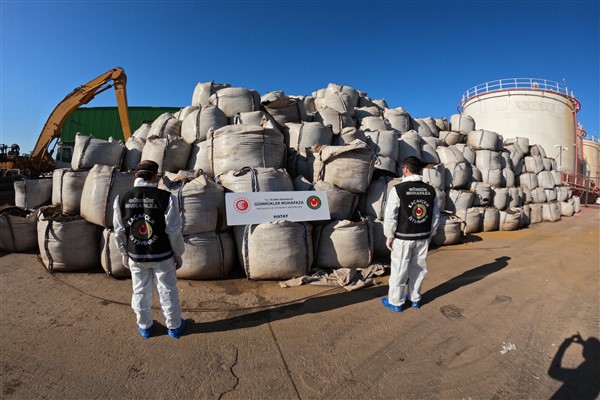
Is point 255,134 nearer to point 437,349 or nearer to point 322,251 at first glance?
point 322,251

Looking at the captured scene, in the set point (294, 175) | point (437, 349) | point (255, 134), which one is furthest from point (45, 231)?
point (437, 349)

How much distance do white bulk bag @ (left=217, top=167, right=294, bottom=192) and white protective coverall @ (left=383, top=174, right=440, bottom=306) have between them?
1.35 meters

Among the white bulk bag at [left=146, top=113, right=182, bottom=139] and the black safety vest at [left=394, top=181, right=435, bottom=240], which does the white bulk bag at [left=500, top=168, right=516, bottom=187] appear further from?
the white bulk bag at [left=146, top=113, right=182, bottom=139]

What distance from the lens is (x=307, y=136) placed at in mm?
4340

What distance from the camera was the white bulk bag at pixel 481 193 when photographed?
18.9ft

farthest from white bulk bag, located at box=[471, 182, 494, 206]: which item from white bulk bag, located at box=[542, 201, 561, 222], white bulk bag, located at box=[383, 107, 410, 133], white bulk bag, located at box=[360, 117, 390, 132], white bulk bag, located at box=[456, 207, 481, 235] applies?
white bulk bag, located at box=[542, 201, 561, 222]

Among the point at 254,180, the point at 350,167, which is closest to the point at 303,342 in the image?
the point at 254,180

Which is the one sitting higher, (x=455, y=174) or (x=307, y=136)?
(x=307, y=136)

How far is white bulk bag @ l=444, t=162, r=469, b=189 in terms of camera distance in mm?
5517

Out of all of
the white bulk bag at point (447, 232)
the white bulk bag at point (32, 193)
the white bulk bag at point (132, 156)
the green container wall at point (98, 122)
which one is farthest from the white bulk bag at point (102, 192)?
the green container wall at point (98, 122)

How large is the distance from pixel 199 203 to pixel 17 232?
2.88 meters

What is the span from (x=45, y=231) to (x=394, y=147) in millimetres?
5104

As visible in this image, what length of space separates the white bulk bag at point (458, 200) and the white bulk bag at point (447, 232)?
82 centimetres

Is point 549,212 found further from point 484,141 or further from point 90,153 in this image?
point 90,153
